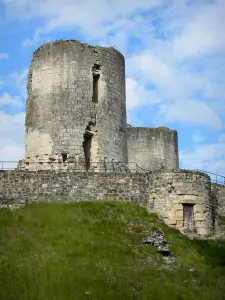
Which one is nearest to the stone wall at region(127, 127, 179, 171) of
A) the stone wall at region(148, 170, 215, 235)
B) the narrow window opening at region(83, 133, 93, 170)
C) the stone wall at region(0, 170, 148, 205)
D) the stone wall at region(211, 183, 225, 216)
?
the stone wall at region(211, 183, 225, 216)

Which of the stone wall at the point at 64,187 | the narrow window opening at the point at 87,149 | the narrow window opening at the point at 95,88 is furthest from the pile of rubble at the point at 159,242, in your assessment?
the narrow window opening at the point at 95,88

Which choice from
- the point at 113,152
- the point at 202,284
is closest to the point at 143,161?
the point at 113,152

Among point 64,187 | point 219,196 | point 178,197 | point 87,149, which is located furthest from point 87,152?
point 219,196

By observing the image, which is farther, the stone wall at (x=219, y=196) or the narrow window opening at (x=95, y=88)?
the narrow window opening at (x=95, y=88)

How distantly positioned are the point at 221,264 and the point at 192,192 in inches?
204

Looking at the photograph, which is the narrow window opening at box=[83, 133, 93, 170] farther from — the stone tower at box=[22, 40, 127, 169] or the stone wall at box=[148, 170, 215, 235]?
the stone wall at box=[148, 170, 215, 235]

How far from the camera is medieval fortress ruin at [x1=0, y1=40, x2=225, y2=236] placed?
24609 millimetres

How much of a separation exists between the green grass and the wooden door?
1654 mm

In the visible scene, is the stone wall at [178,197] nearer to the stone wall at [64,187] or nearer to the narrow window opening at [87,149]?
the stone wall at [64,187]

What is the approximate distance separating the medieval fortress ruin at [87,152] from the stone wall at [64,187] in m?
0.05

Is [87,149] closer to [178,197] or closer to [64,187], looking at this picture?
[64,187]

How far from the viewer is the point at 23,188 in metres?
24.6

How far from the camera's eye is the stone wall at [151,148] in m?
36.8

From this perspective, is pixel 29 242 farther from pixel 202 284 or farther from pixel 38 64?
pixel 38 64
